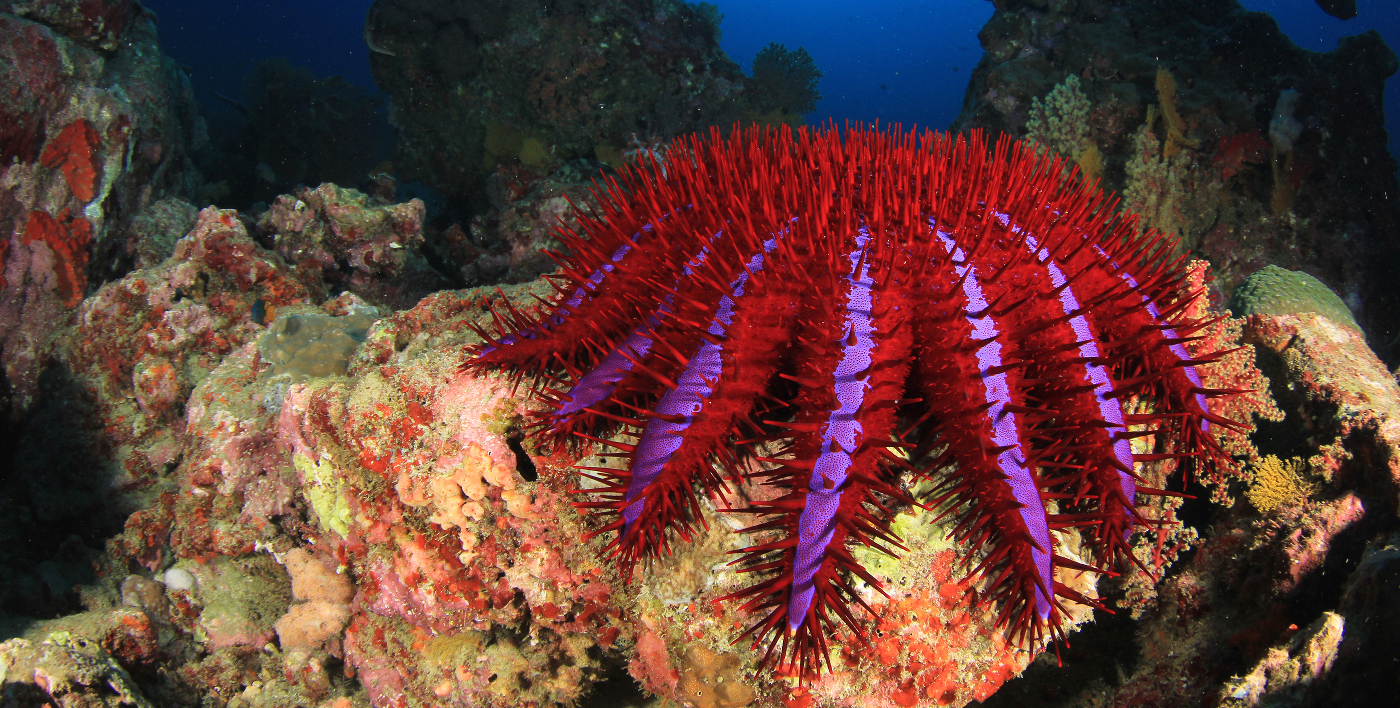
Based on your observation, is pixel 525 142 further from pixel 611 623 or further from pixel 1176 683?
pixel 1176 683

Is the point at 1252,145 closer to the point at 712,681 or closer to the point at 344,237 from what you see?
the point at 712,681

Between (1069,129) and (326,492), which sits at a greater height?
(1069,129)

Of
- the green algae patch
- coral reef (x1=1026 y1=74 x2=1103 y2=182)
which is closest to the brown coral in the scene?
the green algae patch

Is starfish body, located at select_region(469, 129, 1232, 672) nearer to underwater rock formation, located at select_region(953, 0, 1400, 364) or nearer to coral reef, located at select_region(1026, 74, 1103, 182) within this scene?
underwater rock formation, located at select_region(953, 0, 1400, 364)

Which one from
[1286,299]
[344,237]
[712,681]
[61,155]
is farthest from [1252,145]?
[61,155]

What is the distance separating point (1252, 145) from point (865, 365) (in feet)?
25.3

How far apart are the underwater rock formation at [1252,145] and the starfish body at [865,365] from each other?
5.36m

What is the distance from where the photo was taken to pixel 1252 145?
6.50 m

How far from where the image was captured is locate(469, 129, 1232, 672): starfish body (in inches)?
63.1

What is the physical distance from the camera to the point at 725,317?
5.69 ft

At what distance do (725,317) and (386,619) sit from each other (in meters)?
2.32

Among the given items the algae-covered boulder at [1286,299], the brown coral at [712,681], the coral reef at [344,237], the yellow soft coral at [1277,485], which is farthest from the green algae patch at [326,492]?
the algae-covered boulder at [1286,299]

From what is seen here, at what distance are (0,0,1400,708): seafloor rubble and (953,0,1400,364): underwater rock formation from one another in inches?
1.6

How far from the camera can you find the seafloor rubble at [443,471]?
2059mm
